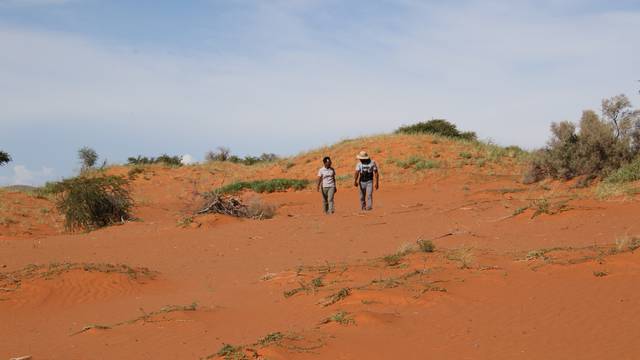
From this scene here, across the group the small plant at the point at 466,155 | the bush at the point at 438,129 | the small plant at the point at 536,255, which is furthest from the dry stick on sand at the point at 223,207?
the bush at the point at 438,129

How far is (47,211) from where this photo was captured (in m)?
25.3

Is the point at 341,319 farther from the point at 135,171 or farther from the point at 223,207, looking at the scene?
the point at 135,171

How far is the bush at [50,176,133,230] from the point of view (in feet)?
65.7

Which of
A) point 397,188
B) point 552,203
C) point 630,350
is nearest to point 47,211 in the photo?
point 397,188

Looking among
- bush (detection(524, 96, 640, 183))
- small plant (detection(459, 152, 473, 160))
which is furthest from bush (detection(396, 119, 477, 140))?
bush (detection(524, 96, 640, 183))

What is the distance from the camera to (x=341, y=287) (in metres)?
9.13

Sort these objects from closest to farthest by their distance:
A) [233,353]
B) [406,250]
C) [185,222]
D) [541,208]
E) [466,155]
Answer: [233,353] → [406,250] → [541,208] → [185,222] → [466,155]

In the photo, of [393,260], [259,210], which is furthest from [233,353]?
[259,210]

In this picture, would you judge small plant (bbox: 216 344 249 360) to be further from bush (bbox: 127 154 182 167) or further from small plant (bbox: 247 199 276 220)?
A: bush (bbox: 127 154 182 167)

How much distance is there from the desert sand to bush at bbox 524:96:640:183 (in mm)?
5034

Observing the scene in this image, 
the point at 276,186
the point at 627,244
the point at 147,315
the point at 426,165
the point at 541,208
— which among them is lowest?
the point at 147,315

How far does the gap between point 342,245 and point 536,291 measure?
228 inches

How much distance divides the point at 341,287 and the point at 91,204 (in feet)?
42.8

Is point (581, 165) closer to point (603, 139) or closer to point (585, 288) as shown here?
point (603, 139)
